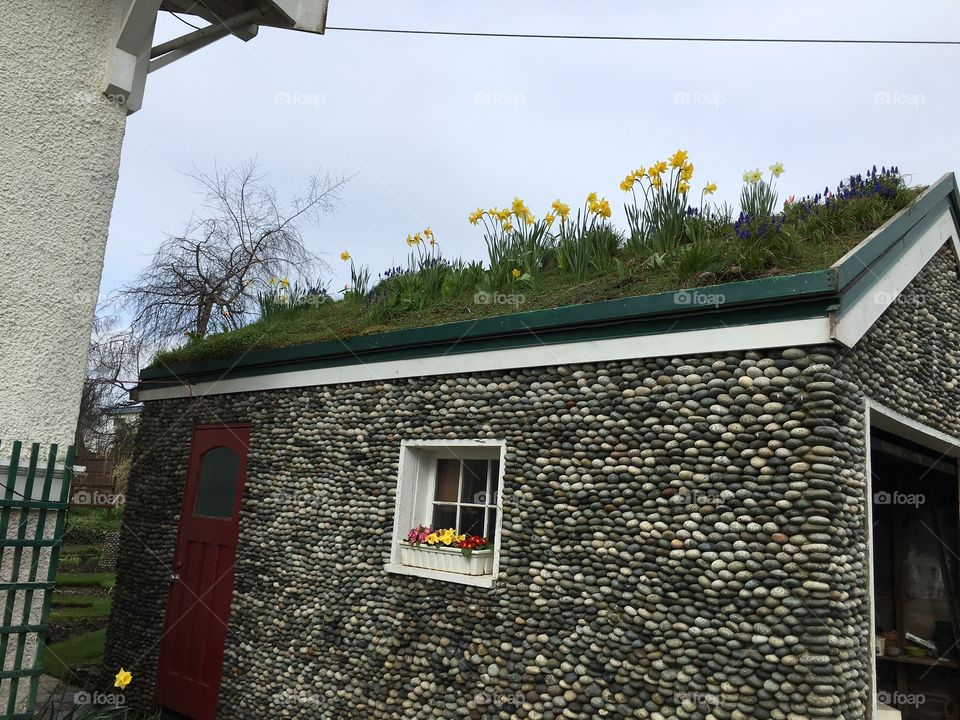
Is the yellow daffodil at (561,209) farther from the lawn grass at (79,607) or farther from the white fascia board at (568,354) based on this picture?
the lawn grass at (79,607)

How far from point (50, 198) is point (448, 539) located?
3.59 meters

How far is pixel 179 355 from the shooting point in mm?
8570

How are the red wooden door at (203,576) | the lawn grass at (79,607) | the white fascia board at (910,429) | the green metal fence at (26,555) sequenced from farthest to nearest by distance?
the lawn grass at (79,607), the red wooden door at (203,576), the white fascia board at (910,429), the green metal fence at (26,555)

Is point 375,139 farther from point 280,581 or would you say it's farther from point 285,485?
point 280,581

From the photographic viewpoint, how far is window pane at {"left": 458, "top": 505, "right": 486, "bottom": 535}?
588 centimetres

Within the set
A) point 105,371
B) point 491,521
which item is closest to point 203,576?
point 491,521

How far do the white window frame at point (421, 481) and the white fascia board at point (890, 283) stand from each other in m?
2.46

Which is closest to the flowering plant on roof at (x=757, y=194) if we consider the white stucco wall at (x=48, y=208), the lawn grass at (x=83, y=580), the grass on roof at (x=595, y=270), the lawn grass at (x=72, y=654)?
the grass on roof at (x=595, y=270)

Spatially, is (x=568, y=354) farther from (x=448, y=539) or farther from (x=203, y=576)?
(x=203, y=576)

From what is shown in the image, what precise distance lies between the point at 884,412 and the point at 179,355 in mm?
7371

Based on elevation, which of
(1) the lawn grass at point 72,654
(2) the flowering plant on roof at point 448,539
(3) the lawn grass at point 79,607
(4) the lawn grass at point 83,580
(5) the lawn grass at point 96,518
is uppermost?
(2) the flowering plant on roof at point 448,539

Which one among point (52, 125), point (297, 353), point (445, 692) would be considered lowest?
point (445, 692)

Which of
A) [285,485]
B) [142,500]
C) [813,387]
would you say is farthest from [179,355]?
[813,387]

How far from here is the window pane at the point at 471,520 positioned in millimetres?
5879
